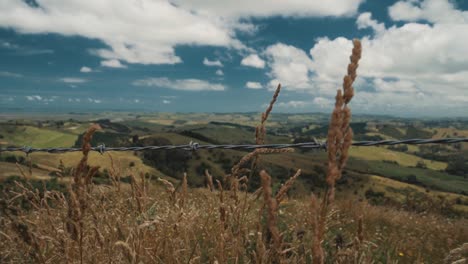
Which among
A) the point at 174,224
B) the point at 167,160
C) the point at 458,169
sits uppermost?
the point at 174,224

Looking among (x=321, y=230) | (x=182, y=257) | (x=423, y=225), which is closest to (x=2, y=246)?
(x=182, y=257)

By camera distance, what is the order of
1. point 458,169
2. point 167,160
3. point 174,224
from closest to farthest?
point 174,224 → point 167,160 → point 458,169

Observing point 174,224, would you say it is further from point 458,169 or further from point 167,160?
point 458,169

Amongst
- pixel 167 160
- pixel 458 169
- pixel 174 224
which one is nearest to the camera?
pixel 174 224

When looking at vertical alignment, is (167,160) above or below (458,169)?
above

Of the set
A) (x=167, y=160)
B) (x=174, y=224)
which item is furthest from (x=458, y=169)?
(x=174, y=224)

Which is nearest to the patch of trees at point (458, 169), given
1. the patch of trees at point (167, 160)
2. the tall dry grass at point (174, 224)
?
the patch of trees at point (167, 160)

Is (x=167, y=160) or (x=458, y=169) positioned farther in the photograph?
(x=458, y=169)

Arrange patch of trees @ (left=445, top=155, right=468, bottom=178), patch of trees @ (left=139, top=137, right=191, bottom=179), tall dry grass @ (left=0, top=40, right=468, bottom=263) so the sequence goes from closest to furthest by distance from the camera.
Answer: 1. tall dry grass @ (left=0, top=40, right=468, bottom=263)
2. patch of trees @ (left=139, top=137, right=191, bottom=179)
3. patch of trees @ (left=445, top=155, right=468, bottom=178)

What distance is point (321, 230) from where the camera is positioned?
1.33m

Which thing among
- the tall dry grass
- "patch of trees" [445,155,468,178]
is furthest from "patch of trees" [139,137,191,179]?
"patch of trees" [445,155,468,178]

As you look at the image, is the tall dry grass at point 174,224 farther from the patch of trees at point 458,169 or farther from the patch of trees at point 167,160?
the patch of trees at point 458,169

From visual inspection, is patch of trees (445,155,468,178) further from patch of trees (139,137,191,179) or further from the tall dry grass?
the tall dry grass

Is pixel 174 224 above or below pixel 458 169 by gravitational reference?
above
